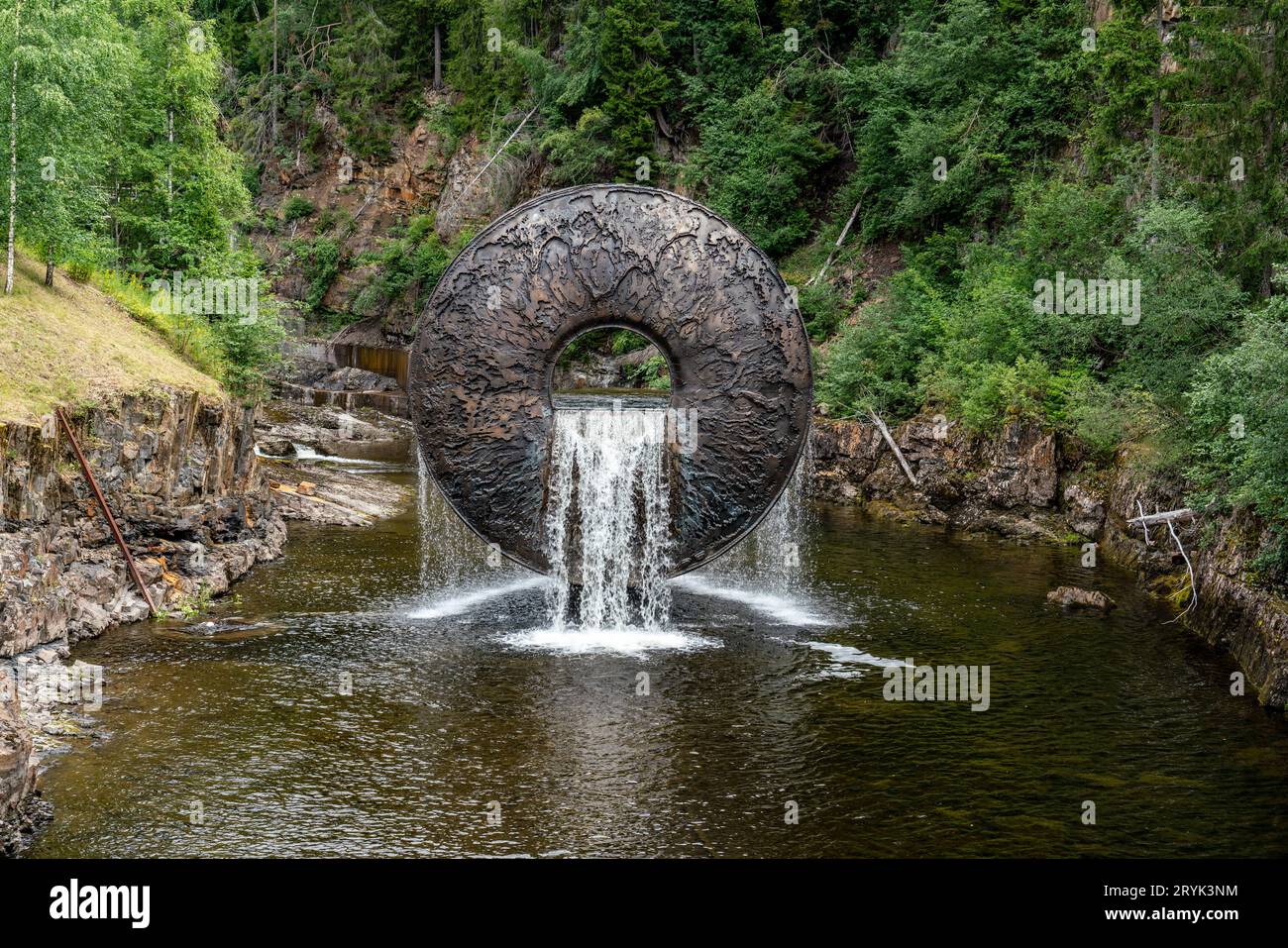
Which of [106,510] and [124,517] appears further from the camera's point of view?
[124,517]

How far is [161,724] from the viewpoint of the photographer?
10.4 metres

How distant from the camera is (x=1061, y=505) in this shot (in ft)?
71.5

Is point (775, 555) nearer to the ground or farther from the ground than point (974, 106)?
nearer to the ground

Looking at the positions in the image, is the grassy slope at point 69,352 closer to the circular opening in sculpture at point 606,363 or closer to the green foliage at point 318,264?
the circular opening in sculpture at point 606,363

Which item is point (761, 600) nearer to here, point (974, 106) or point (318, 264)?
point (974, 106)

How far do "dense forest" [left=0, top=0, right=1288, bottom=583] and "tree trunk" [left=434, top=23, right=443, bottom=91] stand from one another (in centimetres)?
40

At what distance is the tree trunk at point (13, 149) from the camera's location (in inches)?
626

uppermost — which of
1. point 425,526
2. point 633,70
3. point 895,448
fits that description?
point 633,70

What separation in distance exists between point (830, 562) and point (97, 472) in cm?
1089

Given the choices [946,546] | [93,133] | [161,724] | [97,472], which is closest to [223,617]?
[97,472]

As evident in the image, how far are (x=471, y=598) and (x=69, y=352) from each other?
638cm

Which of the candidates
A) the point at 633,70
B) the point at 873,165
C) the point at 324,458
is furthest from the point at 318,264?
the point at 873,165

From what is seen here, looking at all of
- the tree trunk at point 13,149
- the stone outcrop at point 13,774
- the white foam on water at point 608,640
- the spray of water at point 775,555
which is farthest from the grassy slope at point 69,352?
the spray of water at point 775,555

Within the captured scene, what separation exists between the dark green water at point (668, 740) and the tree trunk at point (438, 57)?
41.5 metres
